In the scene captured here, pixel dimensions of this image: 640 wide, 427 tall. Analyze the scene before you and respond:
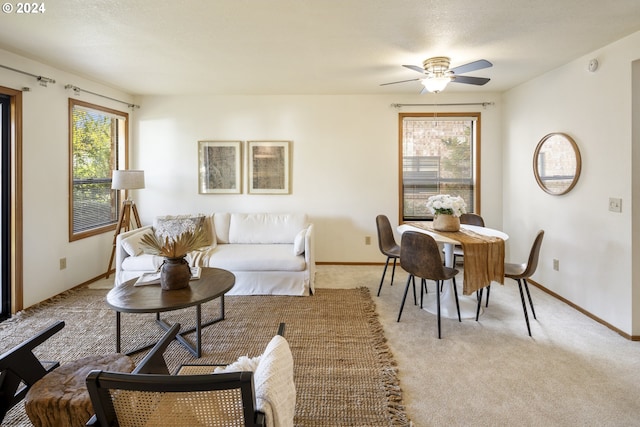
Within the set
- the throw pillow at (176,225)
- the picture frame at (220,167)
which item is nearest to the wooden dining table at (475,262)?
the throw pillow at (176,225)

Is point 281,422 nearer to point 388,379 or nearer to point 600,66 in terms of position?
point 388,379

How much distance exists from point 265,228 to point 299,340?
1.91 metres

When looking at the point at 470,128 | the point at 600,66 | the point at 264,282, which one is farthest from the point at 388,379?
the point at 470,128

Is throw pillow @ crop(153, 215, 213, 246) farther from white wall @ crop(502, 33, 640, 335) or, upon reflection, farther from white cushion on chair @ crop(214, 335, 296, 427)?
white wall @ crop(502, 33, 640, 335)

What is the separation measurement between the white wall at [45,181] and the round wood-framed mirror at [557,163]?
210 inches

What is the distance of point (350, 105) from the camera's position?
4.75 m

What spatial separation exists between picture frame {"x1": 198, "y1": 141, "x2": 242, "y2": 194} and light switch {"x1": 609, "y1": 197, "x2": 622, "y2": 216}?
13.8ft

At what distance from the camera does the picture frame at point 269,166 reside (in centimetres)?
479

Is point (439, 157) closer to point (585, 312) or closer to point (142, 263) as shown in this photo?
point (585, 312)

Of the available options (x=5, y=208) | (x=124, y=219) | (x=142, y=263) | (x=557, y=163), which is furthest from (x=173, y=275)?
(x=557, y=163)

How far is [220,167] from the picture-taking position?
4.84m

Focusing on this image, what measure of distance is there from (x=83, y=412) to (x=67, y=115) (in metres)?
3.60

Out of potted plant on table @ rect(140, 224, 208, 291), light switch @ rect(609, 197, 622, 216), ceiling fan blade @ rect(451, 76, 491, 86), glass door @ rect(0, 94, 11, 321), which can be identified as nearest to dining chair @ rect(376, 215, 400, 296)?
ceiling fan blade @ rect(451, 76, 491, 86)

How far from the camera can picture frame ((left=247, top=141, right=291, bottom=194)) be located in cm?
479
